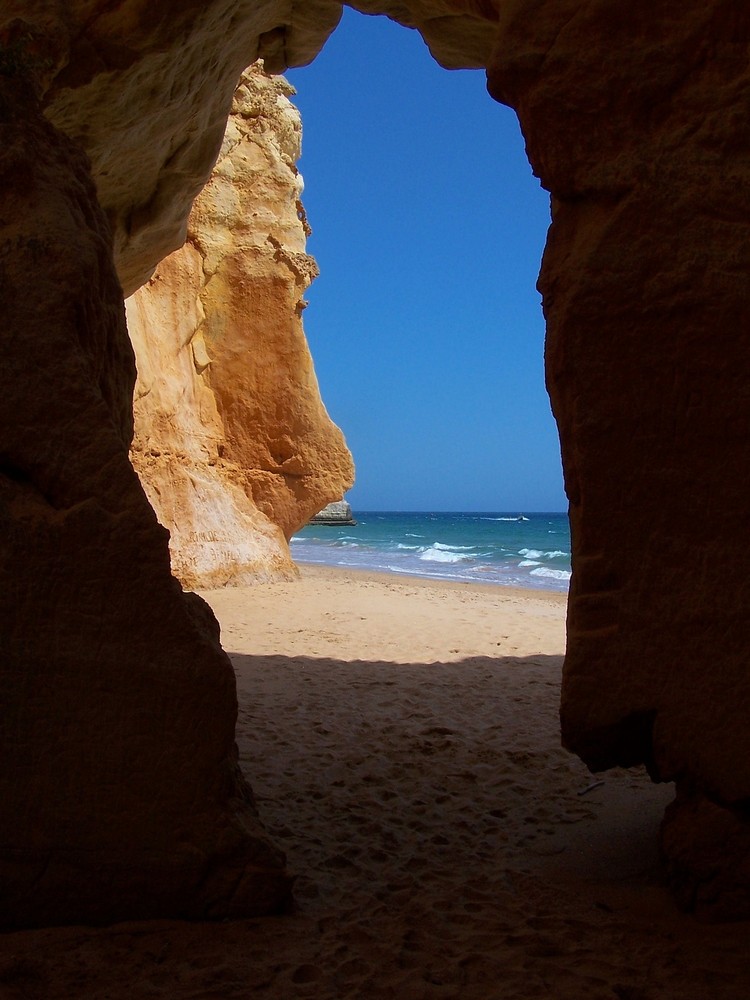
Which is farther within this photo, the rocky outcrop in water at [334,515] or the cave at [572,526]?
the rocky outcrop in water at [334,515]

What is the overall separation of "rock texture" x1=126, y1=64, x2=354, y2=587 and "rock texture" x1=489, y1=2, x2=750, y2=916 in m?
11.7

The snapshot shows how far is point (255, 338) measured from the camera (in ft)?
51.6

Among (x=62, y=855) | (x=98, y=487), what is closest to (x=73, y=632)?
(x=98, y=487)

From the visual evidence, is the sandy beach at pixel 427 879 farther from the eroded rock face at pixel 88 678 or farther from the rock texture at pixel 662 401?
the rock texture at pixel 662 401

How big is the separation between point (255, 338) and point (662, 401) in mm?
13575

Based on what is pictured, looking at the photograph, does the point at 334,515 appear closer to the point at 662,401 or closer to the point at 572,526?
the point at 572,526

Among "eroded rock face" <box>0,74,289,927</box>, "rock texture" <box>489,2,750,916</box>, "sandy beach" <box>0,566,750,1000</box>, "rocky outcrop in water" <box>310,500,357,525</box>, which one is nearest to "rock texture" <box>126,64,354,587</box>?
"sandy beach" <box>0,566,750,1000</box>

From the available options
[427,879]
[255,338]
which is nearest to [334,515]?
[255,338]

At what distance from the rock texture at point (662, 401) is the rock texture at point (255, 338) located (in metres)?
11.7

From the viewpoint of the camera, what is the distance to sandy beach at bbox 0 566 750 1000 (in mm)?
2539

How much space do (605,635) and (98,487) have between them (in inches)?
78.4

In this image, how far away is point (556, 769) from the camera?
4.83 meters

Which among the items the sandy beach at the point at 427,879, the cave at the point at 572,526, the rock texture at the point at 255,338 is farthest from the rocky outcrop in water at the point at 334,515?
the cave at the point at 572,526

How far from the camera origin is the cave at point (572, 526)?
2.79 metres
